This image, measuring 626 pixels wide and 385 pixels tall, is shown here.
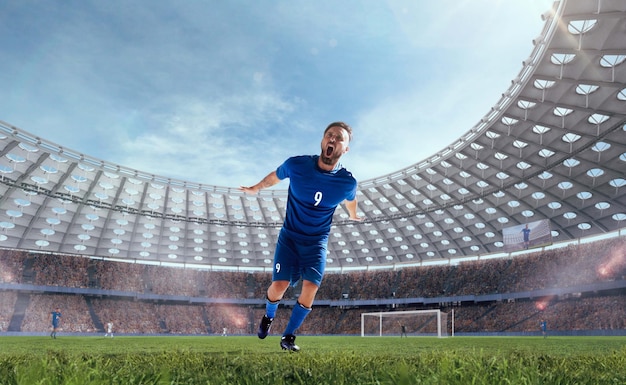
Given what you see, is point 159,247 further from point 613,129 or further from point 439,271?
point 613,129

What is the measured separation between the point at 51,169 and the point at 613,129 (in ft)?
134

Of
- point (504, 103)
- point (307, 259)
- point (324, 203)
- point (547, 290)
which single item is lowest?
point (307, 259)

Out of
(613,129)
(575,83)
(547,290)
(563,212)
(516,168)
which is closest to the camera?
(575,83)

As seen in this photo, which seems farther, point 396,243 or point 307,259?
point 396,243

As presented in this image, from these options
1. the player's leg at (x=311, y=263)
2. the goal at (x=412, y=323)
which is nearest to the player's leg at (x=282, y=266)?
the player's leg at (x=311, y=263)

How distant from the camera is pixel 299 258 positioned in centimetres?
697

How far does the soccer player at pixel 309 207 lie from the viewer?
6.56 metres

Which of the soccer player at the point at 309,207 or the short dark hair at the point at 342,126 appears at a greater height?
the short dark hair at the point at 342,126

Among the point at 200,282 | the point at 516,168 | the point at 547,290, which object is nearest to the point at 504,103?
the point at 516,168

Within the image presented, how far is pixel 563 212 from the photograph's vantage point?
40812 mm

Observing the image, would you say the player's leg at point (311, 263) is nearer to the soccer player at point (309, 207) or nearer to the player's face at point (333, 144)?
the soccer player at point (309, 207)

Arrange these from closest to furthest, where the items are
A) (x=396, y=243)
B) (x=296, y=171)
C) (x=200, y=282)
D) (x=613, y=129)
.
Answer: (x=296, y=171), (x=613, y=129), (x=396, y=243), (x=200, y=282)

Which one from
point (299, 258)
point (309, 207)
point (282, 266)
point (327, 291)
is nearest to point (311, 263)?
point (299, 258)

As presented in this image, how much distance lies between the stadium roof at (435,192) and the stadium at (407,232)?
0.42 feet
